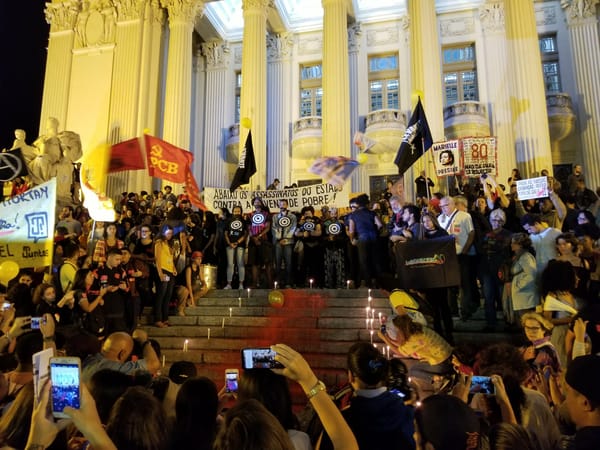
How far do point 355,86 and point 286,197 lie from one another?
13.6 m

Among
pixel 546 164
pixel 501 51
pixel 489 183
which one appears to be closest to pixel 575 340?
pixel 489 183

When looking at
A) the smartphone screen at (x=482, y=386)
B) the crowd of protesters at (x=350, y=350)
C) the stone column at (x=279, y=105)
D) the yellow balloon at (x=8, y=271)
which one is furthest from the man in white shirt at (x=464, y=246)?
the stone column at (x=279, y=105)

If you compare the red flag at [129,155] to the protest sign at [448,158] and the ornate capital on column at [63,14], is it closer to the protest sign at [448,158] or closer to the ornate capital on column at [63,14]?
the protest sign at [448,158]

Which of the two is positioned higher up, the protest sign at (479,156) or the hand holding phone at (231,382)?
the protest sign at (479,156)

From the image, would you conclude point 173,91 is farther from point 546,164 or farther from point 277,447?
point 277,447

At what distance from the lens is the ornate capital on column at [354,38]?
78.4ft

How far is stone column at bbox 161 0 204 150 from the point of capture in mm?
21156

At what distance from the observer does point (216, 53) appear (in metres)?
25.9

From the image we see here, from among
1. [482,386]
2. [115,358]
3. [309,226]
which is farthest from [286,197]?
[482,386]

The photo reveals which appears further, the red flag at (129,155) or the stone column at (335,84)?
the stone column at (335,84)

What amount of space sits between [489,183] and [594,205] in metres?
2.10

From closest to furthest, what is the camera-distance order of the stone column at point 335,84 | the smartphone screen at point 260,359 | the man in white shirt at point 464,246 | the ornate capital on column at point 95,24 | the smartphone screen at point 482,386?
the smartphone screen at point 260,359, the smartphone screen at point 482,386, the man in white shirt at point 464,246, the stone column at point 335,84, the ornate capital on column at point 95,24

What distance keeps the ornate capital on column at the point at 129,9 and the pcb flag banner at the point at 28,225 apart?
19246 mm

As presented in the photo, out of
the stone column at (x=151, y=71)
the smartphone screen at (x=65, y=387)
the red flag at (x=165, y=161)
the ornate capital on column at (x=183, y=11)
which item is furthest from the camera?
the ornate capital on column at (x=183, y=11)
